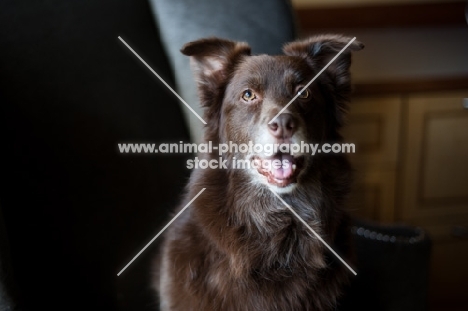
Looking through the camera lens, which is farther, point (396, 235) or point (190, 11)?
point (190, 11)

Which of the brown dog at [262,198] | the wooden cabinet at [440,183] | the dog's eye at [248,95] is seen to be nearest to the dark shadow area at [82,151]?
the brown dog at [262,198]

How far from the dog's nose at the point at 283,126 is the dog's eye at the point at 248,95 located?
0.38 feet

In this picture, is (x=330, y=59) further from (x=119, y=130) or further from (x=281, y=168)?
(x=119, y=130)

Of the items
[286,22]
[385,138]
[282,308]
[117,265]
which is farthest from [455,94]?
[117,265]

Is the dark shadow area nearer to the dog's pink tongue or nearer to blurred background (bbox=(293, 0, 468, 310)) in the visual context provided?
the dog's pink tongue

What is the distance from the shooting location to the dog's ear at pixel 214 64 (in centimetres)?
99

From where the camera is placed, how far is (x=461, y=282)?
1756 mm

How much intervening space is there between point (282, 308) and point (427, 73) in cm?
93

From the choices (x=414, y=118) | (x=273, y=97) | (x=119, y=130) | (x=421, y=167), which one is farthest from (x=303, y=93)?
(x=421, y=167)

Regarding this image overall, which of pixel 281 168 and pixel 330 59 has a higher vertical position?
pixel 330 59

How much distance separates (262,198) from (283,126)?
19cm

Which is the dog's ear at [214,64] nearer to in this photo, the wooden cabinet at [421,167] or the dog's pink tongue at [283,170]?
the dog's pink tongue at [283,170]

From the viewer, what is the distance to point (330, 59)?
3.25ft

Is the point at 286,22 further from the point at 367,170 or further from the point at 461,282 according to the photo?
the point at 461,282
